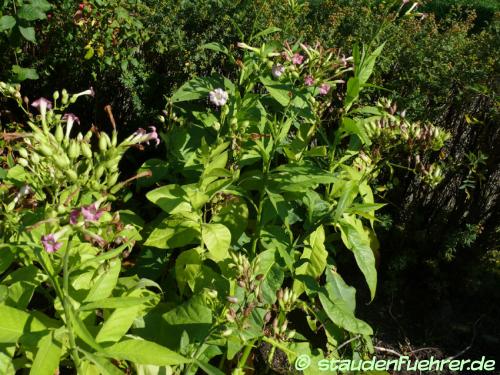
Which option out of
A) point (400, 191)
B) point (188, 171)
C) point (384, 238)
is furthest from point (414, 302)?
point (188, 171)

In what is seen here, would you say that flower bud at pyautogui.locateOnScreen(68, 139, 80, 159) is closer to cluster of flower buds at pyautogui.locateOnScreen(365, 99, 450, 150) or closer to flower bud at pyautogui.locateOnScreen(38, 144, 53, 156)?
flower bud at pyautogui.locateOnScreen(38, 144, 53, 156)

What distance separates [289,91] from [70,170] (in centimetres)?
126

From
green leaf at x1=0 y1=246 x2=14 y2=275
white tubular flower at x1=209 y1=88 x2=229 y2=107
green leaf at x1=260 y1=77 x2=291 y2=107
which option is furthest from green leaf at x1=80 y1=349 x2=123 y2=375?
green leaf at x1=260 y1=77 x2=291 y2=107

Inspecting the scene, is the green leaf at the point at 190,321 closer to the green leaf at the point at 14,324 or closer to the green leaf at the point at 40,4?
the green leaf at the point at 14,324

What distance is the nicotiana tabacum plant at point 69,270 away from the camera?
1.44 meters

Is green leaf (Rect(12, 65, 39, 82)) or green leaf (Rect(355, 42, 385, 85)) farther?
green leaf (Rect(12, 65, 39, 82))

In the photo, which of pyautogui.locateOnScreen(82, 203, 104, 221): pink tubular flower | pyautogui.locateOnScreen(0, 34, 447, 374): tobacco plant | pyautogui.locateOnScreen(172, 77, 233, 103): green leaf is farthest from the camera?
pyautogui.locateOnScreen(172, 77, 233, 103): green leaf

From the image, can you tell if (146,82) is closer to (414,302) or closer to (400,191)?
(400,191)

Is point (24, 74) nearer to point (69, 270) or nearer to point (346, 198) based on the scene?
point (69, 270)

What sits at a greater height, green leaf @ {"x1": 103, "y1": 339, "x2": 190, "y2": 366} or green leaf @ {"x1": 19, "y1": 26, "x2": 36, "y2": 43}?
green leaf @ {"x1": 19, "y1": 26, "x2": 36, "y2": 43}

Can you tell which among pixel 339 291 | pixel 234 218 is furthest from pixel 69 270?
pixel 339 291

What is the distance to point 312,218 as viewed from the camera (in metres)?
2.26

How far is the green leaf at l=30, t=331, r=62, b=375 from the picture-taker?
4.83 ft

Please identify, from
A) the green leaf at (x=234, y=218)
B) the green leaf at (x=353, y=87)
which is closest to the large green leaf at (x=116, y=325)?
the green leaf at (x=234, y=218)
